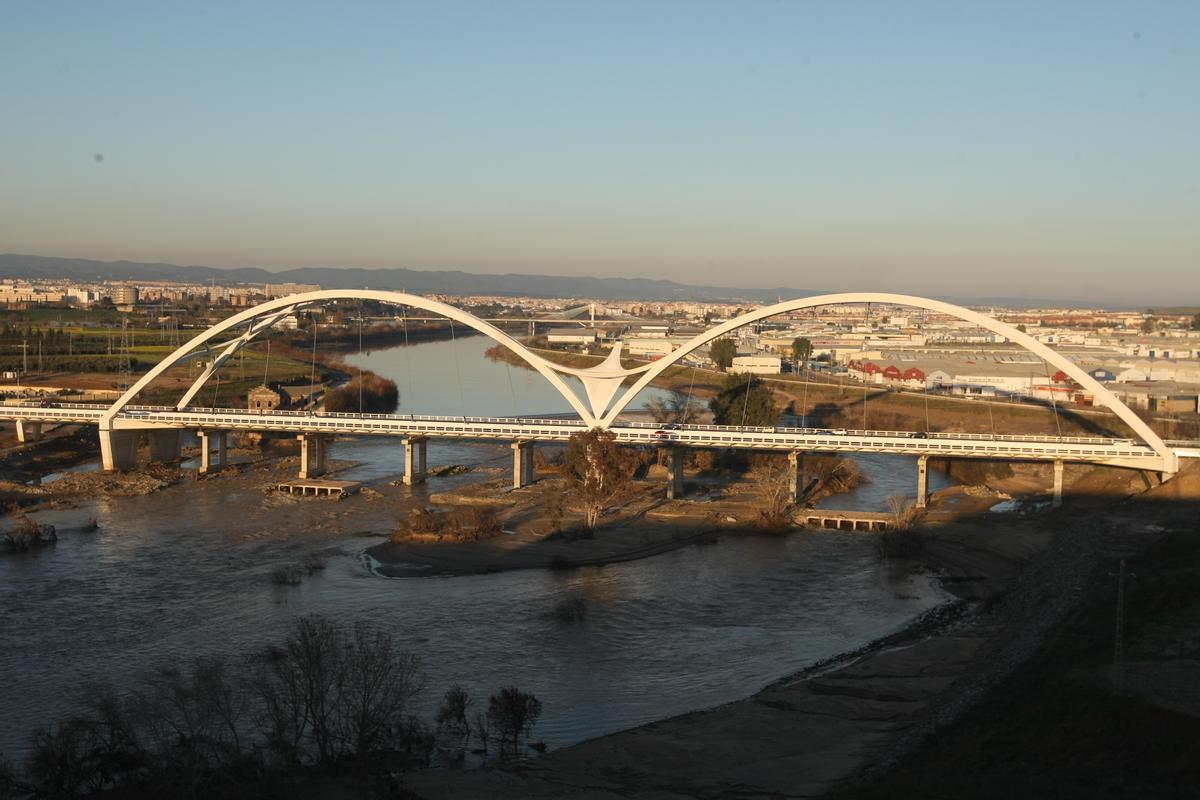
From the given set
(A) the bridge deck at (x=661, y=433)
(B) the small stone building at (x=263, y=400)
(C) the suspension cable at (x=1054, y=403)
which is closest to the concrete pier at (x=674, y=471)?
(A) the bridge deck at (x=661, y=433)

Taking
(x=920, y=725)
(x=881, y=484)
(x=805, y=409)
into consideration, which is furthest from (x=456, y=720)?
(x=805, y=409)

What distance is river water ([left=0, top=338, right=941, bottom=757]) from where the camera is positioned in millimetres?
16375

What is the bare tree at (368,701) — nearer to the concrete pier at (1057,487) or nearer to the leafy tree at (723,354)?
the concrete pier at (1057,487)

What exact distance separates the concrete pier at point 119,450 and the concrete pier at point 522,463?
12386 millimetres

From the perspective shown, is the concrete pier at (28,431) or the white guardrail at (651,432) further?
the concrete pier at (28,431)

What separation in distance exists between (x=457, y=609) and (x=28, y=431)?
2536cm

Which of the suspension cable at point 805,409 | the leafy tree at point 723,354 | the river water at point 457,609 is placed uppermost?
the leafy tree at point 723,354

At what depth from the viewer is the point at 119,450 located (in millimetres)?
35344

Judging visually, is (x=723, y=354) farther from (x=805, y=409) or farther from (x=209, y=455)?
(x=209, y=455)

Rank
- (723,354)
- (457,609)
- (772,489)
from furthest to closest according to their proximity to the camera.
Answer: (723,354), (772,489), (457,609)

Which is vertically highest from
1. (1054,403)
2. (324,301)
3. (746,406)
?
(324,301)

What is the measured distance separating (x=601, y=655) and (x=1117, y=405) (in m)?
17.4

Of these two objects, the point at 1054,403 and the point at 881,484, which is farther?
the point at 1054,403

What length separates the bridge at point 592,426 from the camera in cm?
2920
